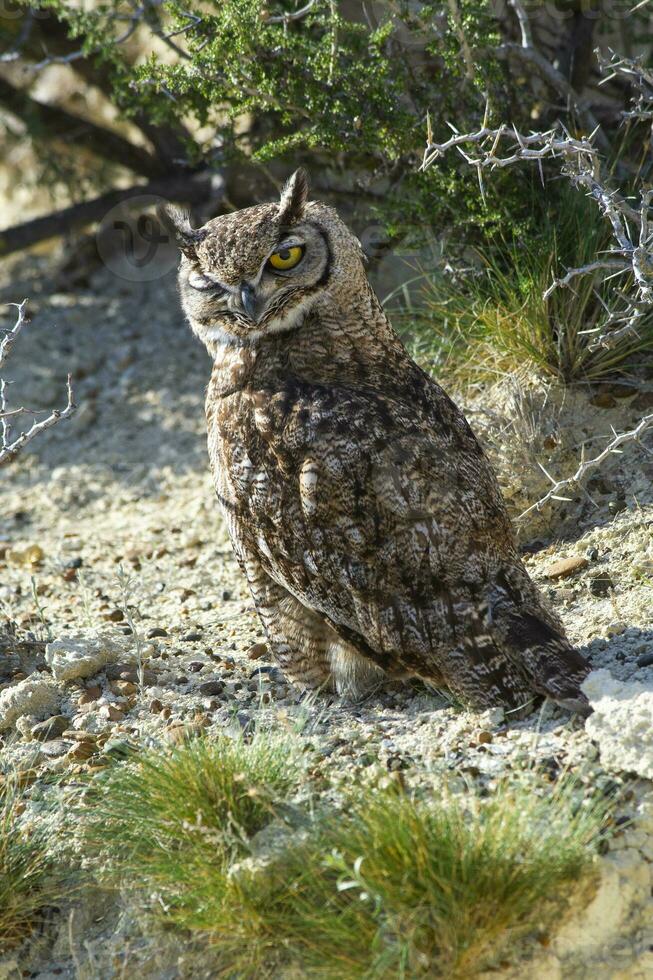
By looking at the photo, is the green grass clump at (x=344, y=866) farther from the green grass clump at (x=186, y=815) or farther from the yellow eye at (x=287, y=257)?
the yellow eye at (x=287, y=257)

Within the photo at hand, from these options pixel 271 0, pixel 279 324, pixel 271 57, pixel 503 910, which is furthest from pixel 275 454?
pixel 271 0

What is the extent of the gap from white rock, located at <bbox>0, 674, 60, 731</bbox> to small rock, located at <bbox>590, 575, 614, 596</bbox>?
1.90 meters

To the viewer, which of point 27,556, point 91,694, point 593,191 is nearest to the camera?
point 593,191

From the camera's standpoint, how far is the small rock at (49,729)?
11.4ft

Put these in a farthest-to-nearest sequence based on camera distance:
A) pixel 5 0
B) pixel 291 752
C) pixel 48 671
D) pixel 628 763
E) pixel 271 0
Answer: pixel 5 0 → pixel 271 0 → pixel 48 671 → pixel 291 752 → pixel 628 763

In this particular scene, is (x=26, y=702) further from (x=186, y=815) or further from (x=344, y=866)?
(x=344, y=866)

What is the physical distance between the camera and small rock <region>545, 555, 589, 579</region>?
3.99 m

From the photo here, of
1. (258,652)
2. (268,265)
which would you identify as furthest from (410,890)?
(268,265)

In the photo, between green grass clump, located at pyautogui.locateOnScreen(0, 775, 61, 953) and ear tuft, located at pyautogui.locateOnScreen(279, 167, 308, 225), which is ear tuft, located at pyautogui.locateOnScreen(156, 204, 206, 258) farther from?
green grass clump, located at pyautogui.locateOnScreen(0, 775, 61, 953)

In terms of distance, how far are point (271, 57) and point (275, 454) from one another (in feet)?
6.45

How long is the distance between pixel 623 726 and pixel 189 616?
2.10m

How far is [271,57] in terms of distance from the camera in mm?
4449

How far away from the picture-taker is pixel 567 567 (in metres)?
3.99

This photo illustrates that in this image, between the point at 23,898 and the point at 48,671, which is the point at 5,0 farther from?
the point at 23,898
